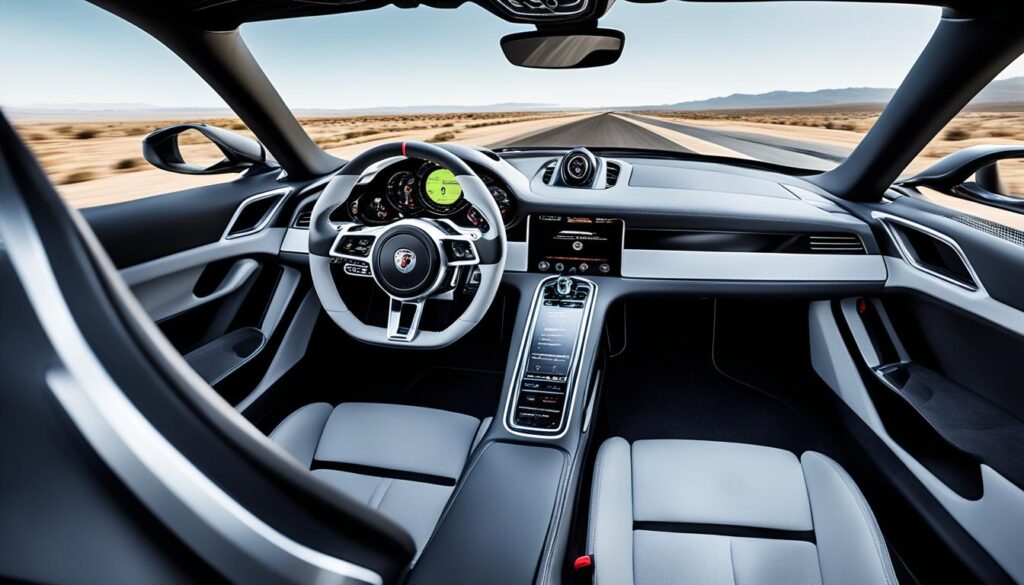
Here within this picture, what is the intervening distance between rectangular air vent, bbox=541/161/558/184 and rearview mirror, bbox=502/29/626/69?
0.47 meters

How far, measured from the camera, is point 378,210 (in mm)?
2510

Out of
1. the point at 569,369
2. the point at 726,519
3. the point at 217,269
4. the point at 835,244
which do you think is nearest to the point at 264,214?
the point at 217,269

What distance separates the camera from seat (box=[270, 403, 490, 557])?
184 centimetres

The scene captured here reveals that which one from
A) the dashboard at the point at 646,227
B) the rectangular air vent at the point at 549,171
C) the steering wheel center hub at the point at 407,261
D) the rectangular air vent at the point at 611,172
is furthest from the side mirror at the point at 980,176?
the steering wheel center hub at the point at 407,261

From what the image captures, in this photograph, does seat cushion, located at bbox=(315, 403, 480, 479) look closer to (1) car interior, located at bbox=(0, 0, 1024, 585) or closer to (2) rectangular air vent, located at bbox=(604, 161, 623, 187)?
(1) car interior, located at bbox=(0, 0, 1024, 585)

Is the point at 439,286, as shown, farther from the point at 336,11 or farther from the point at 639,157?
the point at 639,157

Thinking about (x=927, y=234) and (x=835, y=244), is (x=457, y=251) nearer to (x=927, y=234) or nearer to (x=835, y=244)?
(x=835, y=244)

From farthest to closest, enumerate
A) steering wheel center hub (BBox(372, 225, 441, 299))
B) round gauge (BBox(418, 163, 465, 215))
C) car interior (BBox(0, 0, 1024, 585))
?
1. round gauge (BBox(418, 163, 465, 215))
2. steering wheel center hub (BBox(372, 225, 441, 299))
3. car interior (BBox(0, 0, 1024, 585))

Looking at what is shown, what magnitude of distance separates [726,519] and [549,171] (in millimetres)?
1774

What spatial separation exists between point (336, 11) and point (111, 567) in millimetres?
2728

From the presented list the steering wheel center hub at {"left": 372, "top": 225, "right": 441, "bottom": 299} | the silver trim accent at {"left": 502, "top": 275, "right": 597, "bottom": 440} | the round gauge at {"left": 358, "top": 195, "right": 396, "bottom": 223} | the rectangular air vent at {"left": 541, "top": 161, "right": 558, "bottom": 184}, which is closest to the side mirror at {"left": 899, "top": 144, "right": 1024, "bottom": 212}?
the silver trim accent at {"left": 502, "top": 275, "right": 597, "bottom": 440}

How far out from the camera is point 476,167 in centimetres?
246

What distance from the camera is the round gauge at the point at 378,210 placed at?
2.49 m

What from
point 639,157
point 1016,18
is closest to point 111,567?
point 1016,18
